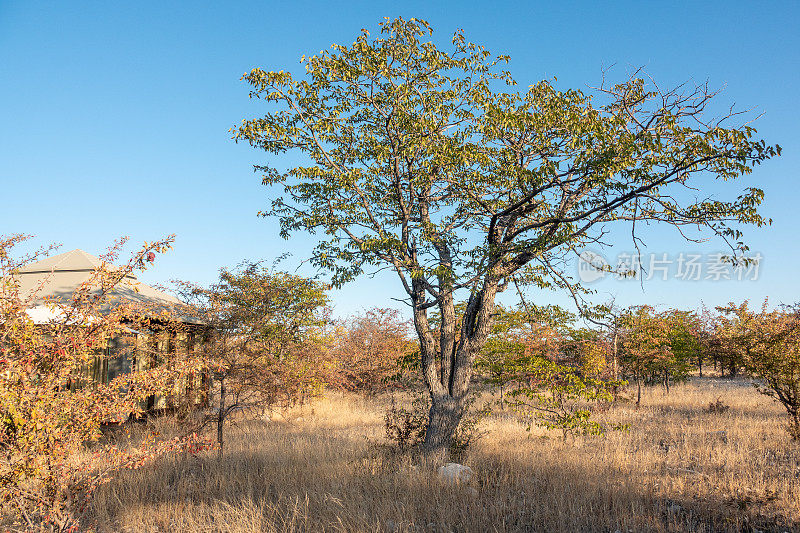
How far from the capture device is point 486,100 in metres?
9.21

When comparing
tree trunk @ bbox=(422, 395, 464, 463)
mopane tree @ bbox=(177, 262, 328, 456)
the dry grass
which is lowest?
the dry grass

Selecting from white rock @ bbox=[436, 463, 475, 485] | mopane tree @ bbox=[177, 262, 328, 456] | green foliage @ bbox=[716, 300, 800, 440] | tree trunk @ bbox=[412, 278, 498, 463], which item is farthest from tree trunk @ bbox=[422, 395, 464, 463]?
green foliage @ bbox=[716, 300, 800, 440]

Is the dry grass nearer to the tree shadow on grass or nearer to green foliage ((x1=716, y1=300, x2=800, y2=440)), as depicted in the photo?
the tree shadow on grass

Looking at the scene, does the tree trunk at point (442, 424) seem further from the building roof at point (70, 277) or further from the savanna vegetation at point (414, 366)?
A: the building roof at point (70, 277)

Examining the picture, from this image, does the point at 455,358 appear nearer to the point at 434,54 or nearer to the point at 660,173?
the point at 660,173

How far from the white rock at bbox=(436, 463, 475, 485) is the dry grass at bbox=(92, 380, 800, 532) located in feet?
0.74

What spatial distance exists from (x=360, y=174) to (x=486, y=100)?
117 inches

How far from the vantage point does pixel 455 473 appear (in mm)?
7074

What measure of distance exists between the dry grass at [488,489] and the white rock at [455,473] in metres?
0.22

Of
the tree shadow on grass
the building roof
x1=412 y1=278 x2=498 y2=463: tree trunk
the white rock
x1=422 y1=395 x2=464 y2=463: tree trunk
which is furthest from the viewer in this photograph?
the building roof

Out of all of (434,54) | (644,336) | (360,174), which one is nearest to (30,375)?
(360,174)

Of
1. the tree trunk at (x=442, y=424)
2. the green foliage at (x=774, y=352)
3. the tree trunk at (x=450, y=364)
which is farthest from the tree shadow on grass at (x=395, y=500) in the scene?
the green foliage at (x=774, y=352)

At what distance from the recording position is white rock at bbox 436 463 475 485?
22.3 ft

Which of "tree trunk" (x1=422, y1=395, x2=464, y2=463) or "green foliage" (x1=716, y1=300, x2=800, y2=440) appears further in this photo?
"green foliage" (x1=716, y1=300, x2=800, y2=440)
